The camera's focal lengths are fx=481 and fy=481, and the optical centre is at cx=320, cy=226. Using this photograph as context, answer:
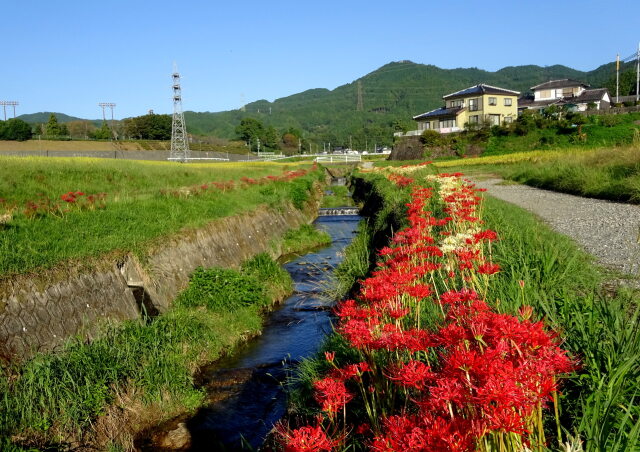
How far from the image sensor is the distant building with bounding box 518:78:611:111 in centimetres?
7457

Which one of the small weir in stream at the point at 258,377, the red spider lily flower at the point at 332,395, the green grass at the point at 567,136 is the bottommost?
the small weir in stream at the point at 258,377

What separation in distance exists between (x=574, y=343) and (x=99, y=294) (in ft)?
21.9

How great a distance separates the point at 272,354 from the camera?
8.46 metres

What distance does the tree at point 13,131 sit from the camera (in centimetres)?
7275

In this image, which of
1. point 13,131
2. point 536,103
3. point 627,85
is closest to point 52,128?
point 13,131

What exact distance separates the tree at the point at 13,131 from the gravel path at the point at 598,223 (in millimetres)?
78373

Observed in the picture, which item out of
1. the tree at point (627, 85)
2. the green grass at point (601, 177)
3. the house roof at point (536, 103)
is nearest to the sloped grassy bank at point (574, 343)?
the green grass at point (601, 177)

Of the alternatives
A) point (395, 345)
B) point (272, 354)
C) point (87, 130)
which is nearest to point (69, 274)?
point (272, 354)

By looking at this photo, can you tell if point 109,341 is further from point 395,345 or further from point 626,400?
point 626,400

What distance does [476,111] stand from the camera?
68.3m

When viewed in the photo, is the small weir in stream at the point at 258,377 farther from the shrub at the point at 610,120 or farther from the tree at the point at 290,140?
the tree at the point at 290,140

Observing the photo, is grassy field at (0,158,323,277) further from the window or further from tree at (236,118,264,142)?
tree at (236,118,264,142)

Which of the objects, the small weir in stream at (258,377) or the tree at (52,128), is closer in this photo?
the small weir in stream at (258,377)

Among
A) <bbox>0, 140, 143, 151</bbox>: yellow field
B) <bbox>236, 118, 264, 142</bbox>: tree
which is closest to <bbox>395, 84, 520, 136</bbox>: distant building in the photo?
<bbox>0, 140, 143, 151</bbox>: yellow field
